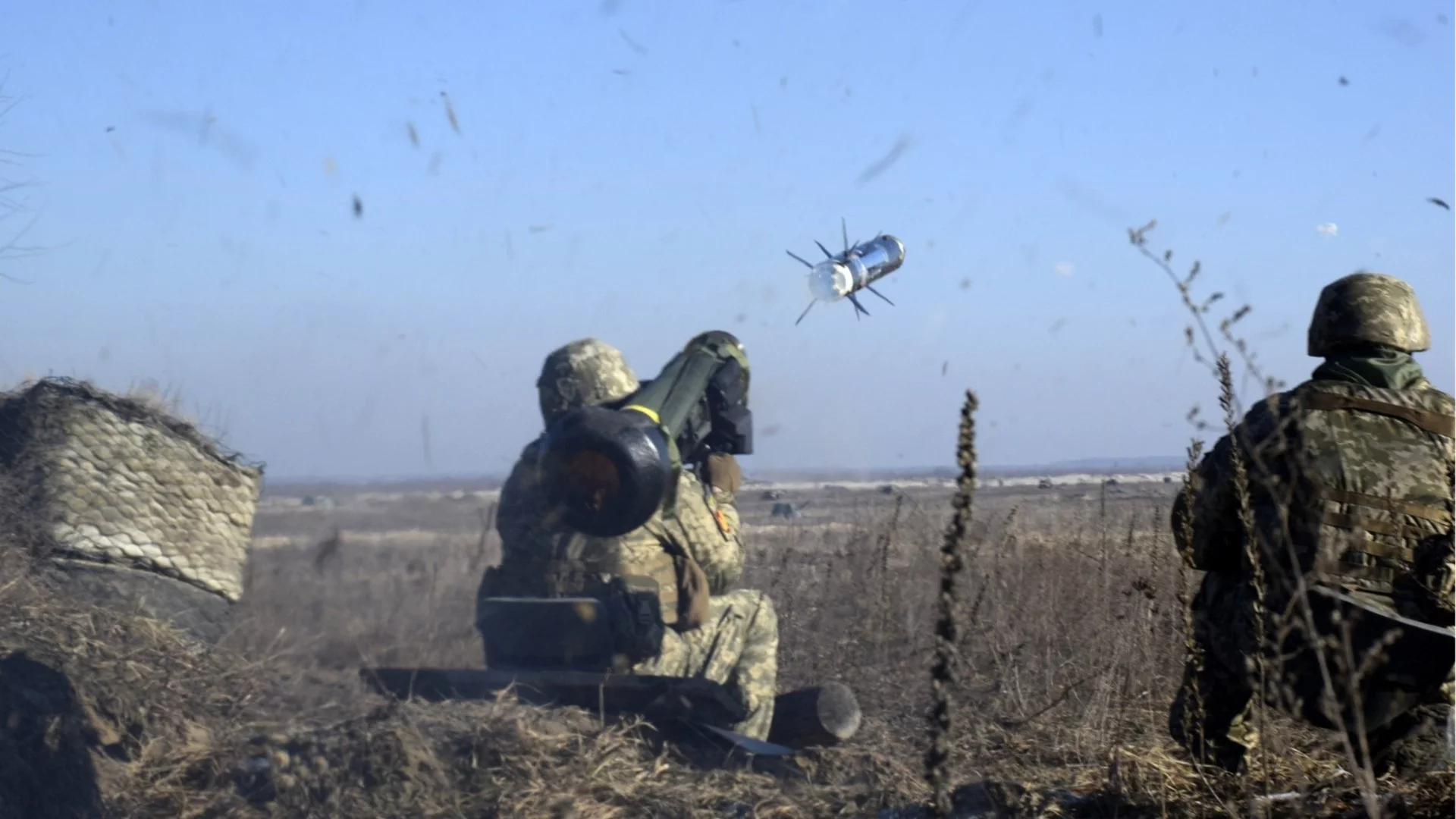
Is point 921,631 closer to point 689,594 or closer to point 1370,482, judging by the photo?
point 689,594

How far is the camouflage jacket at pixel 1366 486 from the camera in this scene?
468cm

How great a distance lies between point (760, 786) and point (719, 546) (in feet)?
8.01

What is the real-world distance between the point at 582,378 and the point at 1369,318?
182 inches

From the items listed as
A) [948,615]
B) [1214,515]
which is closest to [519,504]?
[1214,515]

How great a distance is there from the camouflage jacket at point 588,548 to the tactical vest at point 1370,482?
3828mm

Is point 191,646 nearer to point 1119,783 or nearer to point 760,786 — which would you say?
point 760,786

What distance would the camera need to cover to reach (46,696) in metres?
6.36

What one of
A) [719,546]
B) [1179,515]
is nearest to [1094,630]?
[719,546]

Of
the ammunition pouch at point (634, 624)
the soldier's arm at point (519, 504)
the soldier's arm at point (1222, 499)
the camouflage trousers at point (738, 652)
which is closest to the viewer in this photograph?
the soldier's arm at point (1222, 499)

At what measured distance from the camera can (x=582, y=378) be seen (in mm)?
8508

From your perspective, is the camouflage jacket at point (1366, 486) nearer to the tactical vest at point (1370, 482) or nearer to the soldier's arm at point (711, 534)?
the tactical vest at point (1370, 482)

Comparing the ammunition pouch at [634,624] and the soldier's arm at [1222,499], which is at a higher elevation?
the soldier's arm at [1222,499]

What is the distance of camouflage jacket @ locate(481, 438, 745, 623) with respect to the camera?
307 inches

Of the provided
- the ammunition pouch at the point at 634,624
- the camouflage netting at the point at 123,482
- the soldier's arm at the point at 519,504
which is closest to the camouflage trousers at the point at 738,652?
the ammunition pouch at the point at 634,624
